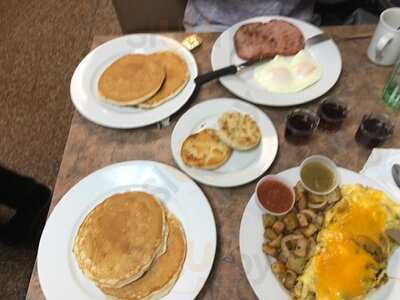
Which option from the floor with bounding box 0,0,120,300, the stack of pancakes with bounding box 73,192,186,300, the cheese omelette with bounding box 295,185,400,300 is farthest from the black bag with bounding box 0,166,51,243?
the cheese omelette with bounding box 295,185,400,300

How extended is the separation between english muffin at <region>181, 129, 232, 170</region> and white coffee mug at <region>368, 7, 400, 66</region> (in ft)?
2.31

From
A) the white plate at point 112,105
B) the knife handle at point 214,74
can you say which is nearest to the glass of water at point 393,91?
the knife handle at point 214,74

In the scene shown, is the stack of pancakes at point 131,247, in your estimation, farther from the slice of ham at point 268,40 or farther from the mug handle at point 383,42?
the mug handle at point 383,42

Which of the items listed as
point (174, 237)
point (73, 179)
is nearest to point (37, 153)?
point (73, 179)

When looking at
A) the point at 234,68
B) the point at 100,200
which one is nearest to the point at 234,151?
the point at 234,68

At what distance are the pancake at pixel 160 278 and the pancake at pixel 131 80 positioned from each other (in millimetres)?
546

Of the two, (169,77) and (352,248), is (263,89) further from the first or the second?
(352,248)

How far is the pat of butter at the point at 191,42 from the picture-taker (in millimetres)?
1521

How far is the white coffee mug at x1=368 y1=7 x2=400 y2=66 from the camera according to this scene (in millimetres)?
1338

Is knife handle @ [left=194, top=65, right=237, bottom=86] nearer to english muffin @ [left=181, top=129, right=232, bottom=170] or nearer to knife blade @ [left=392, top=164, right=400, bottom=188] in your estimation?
english muffin @ [left=181, top=129, right=232, bottom=170]

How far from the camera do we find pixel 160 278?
1008 millimetres

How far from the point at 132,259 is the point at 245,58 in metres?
0.89

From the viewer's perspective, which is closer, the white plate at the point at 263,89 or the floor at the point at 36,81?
the white plate at the point at 263,89

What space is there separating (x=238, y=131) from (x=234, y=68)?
0.95ft
